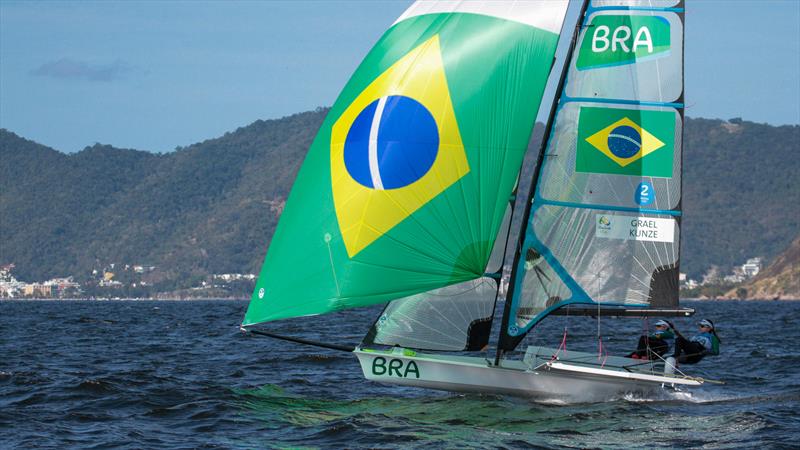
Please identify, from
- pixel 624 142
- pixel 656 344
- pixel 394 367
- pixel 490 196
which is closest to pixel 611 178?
pixel 624 142

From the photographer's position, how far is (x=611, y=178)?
17266 millimetres

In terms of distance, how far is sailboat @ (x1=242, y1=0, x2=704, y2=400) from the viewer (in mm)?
16328

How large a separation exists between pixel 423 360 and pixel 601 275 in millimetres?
2948

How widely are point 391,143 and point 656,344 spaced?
5.29 metres

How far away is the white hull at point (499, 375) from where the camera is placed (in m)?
16.7

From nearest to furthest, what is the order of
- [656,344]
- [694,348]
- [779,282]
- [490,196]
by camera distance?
[490,196], [694,348], [656,344], [779,282]

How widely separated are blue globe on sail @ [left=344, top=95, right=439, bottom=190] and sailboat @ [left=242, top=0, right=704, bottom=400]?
0.02 metres

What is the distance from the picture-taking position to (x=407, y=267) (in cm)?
1631

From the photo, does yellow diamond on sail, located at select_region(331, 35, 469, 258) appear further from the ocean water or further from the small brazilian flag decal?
the ocean water

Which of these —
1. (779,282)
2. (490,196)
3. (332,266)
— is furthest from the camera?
(779,282)

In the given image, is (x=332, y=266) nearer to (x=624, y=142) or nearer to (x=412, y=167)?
(x=412, y=167)

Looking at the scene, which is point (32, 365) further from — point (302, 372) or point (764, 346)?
point (764, 346)

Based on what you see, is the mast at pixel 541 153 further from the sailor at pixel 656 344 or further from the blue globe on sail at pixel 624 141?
the sailor at pixel 656 344

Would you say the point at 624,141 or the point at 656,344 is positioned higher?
the point at 624,141
